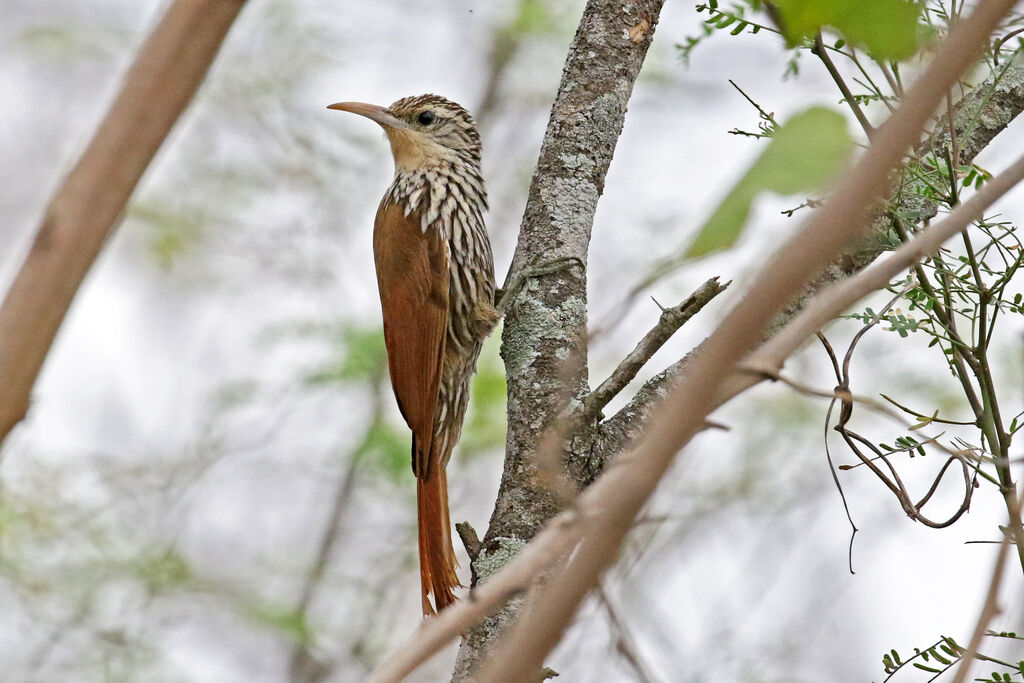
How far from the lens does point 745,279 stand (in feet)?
1.43

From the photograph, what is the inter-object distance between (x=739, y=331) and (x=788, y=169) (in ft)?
0.33

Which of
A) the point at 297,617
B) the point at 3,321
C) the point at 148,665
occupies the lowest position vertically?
the point at 3,321

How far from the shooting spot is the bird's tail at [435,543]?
239cm

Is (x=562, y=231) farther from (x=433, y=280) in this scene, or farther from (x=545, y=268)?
(x=433, y=280)

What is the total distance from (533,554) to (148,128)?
0.24 m

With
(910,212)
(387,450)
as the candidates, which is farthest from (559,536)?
(387,450)

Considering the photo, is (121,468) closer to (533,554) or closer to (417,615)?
(417,615)

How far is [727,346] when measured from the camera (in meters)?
0.38

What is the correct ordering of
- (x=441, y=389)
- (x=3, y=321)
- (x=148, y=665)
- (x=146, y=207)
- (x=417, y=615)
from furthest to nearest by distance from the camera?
(x=146, y=207) < (x=417, y=615) < (x=148, y=665) < (x=441, y=389) < (x=3, y=321)

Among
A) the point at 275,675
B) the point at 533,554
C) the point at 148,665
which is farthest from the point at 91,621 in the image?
the point at 533,554

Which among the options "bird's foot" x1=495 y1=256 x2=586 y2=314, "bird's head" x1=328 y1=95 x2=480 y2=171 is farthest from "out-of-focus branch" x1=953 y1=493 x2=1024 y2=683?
"bird's head" x1=328 y1=95 x2=480 y2=171

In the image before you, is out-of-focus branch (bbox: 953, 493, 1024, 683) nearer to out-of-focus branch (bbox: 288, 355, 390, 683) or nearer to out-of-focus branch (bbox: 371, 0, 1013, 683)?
out-of-focus branch (bbox: 371, 0, 1013, 683)

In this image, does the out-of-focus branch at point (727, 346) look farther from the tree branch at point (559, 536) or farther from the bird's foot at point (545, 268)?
the bird's foot at point (545, 268)

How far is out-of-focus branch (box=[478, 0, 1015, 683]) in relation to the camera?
1.19 ft
